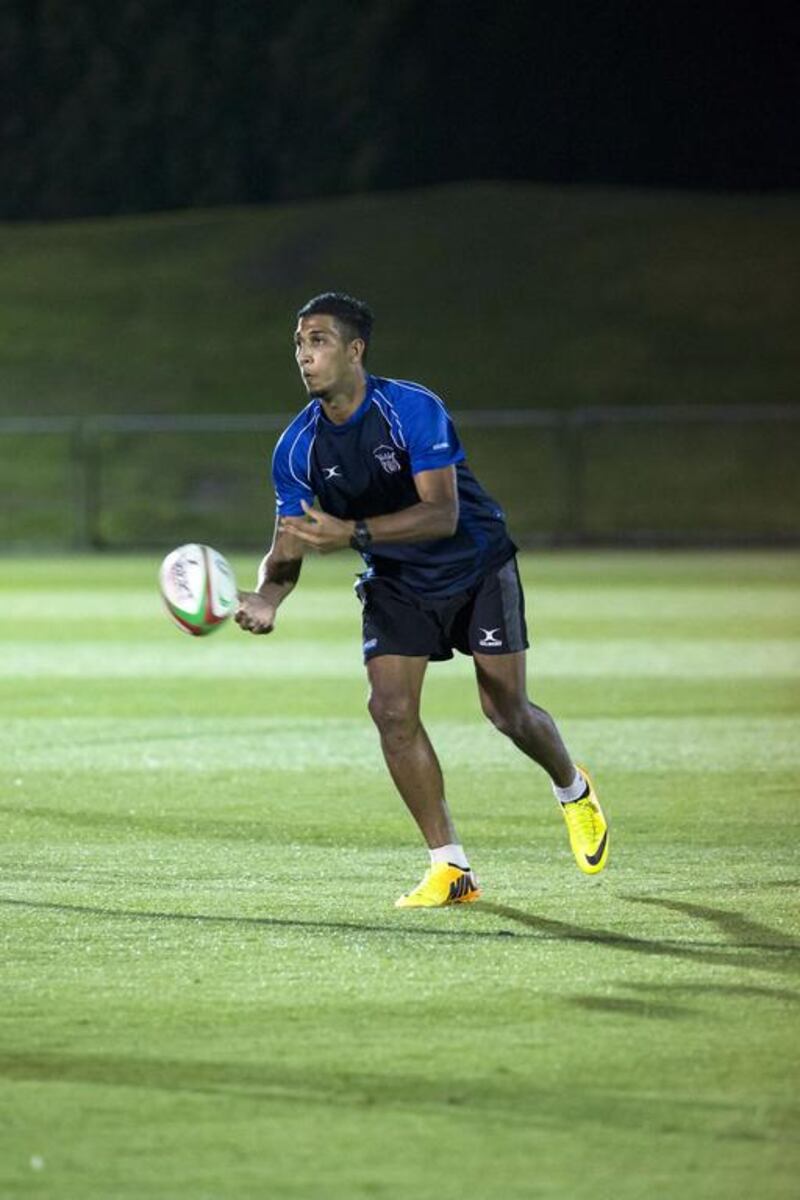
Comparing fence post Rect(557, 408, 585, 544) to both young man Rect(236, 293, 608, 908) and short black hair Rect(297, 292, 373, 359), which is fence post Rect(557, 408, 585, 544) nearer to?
young man Rect(236, 293, 608, 908)

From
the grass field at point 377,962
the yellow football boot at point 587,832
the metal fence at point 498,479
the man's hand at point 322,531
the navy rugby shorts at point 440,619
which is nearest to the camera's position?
the grass field at point 377,962

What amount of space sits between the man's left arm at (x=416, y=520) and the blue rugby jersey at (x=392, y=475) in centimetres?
6

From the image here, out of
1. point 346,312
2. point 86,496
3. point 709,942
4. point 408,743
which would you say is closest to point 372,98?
point 86,496

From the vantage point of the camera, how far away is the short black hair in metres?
8.73

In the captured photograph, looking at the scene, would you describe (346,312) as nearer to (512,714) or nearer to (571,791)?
(512,714)

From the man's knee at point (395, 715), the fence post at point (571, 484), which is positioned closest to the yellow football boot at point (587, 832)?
the man's knee at point (395, 715)

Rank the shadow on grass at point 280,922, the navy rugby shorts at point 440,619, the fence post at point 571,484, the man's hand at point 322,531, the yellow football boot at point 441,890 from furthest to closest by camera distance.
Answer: the fence post at point 571,484 < the navy rugby shorts at point 440,619 < the yellow football boot at point 441,890 < the man's hand at point 322,531 < the shadow on grass at point 280,922

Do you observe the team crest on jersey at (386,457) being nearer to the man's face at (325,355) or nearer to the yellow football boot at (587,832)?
the man's face at (325,355)

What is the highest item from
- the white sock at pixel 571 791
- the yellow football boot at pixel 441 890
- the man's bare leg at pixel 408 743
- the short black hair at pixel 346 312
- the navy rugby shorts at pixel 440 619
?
the short black hair at pixel 346 312

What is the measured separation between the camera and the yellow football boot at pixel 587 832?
9.49 meters

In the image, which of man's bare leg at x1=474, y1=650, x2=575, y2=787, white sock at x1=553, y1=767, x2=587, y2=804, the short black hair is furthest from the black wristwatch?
white sock at x1=553, y1=767, x2=587, y2=804

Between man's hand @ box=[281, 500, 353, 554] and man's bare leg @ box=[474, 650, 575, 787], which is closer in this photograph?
man's hand @ box=[281, 500, 353, 554]

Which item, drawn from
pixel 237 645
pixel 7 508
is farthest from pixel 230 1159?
pixel 7 508

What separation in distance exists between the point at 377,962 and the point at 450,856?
1.29m
